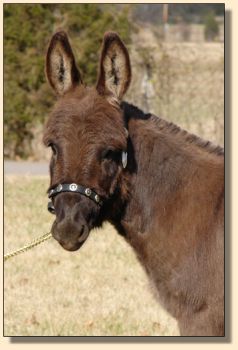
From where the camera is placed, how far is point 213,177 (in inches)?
156

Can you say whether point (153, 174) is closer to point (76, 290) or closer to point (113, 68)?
point (113, 68)

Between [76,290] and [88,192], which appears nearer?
[88,192]

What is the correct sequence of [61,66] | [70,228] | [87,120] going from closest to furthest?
[70,228]
[87,120]
[61,66]

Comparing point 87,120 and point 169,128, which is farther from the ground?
point 87,120

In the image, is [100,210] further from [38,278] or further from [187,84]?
[187,84]

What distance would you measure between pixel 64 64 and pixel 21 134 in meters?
9.34

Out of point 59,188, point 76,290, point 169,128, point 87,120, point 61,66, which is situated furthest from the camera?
point 76,290

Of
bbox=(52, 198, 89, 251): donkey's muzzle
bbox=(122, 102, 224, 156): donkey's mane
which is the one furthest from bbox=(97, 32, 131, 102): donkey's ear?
bbox=(52, 198, 89, 251): donkey's muzzle

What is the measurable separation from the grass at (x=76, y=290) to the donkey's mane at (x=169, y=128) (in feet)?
4.53

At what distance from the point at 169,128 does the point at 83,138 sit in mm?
627

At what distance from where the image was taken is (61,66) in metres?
3.87

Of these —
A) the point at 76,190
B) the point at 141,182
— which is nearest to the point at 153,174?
the point at 141,182

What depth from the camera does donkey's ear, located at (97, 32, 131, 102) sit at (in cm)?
372

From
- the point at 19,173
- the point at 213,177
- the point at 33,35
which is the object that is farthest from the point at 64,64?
the point at 33,35
